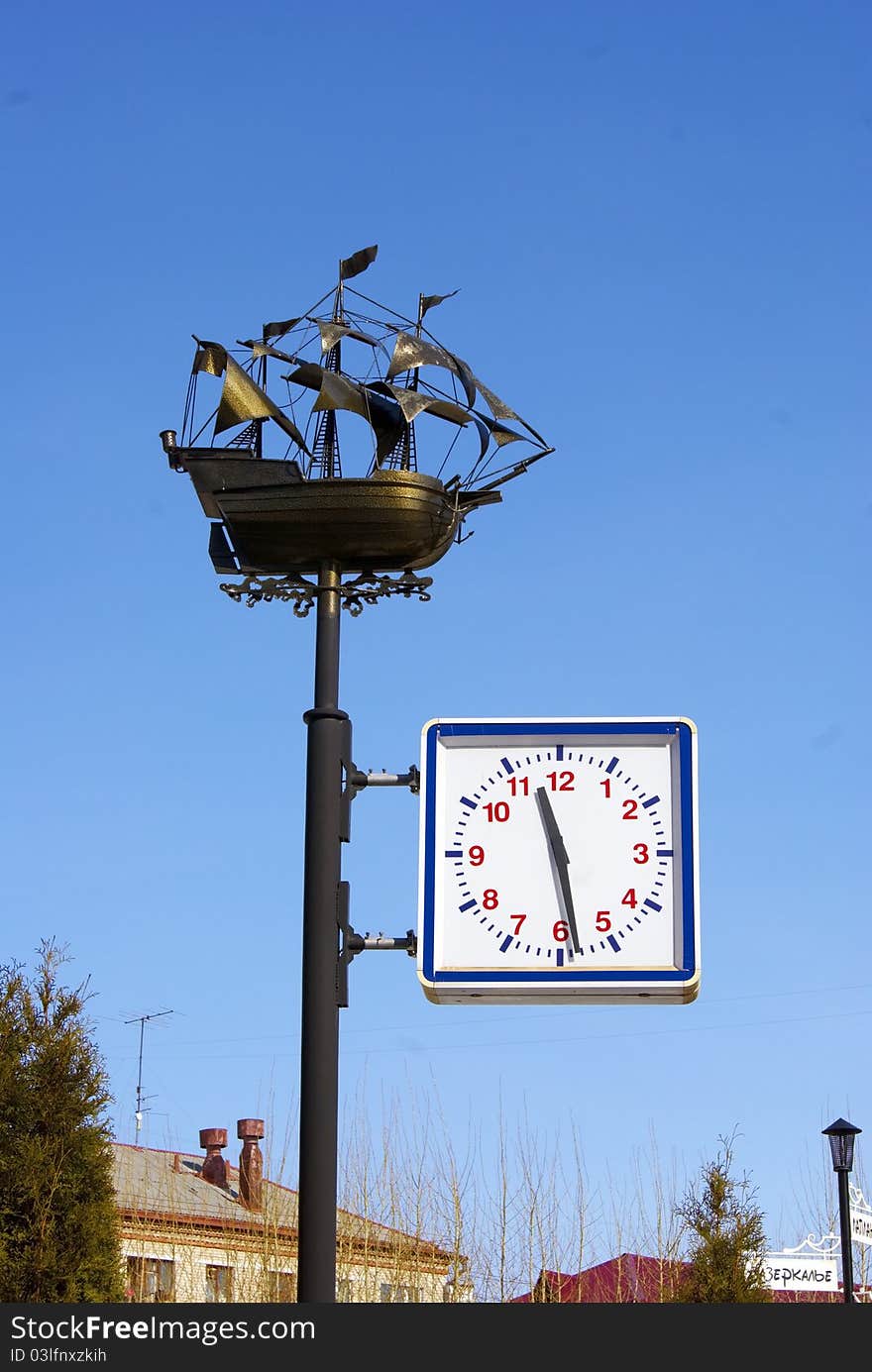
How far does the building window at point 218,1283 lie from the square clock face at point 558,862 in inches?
379

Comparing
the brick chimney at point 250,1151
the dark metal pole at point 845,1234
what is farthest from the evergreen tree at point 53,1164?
the brick chimney at point 250,1151

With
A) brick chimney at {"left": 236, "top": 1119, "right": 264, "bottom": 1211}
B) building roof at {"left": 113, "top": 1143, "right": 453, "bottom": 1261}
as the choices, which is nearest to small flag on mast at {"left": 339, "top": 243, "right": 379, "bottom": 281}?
building roof at {"left": 113, "top": 1143, "right": 453, "bottom": 1261}

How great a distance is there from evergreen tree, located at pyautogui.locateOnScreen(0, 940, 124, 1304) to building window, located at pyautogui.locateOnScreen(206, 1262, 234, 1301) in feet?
3.77

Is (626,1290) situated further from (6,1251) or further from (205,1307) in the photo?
(205,1307)

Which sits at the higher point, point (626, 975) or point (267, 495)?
point (267, 495)

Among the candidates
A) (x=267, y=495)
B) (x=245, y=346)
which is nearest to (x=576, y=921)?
(x=267, y=495)

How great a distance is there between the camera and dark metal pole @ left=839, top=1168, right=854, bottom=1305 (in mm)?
16062

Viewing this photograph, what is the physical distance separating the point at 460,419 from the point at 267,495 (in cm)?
119

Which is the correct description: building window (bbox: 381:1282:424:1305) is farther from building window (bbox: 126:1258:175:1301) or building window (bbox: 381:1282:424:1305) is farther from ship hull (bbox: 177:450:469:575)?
ship hull (bbox: 177:450:469:575)

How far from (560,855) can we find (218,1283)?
500 inches

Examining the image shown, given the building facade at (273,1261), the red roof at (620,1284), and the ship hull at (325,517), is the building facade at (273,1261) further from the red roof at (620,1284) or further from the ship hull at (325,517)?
the ship hull at (325,517)

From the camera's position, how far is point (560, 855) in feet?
17.3

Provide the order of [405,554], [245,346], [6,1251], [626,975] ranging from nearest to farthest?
[626,975]
[405,554]
[245,346]
[6,1251]

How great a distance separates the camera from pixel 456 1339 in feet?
15.1
